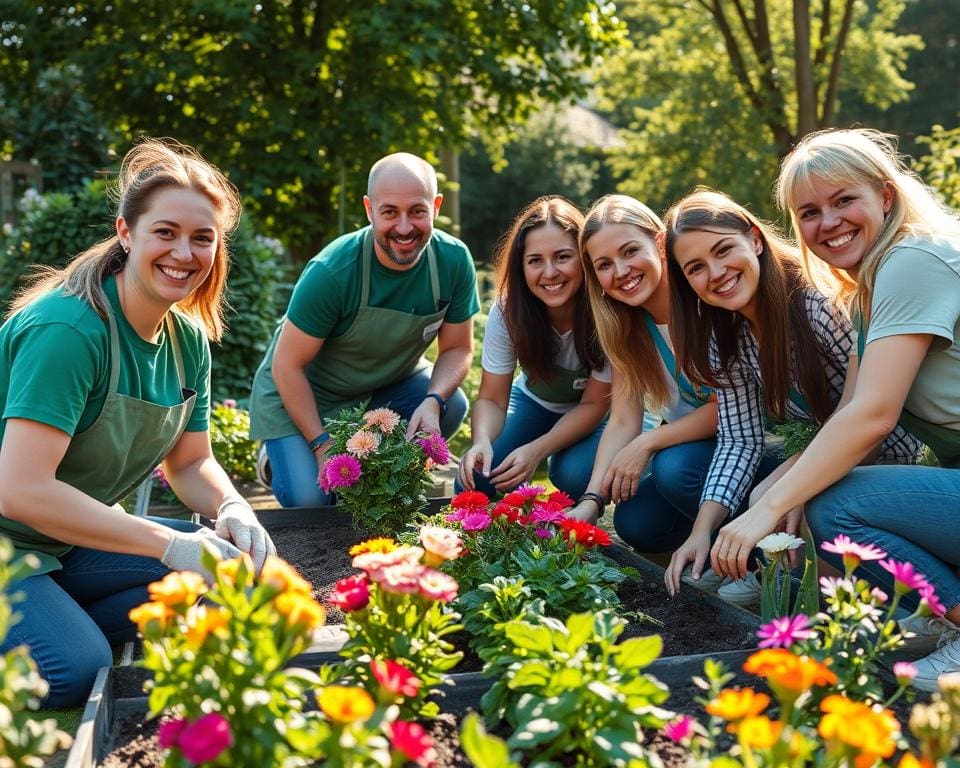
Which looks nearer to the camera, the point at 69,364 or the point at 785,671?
the point at 785,671

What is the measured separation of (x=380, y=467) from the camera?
319 cm

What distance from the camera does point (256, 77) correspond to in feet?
25.9

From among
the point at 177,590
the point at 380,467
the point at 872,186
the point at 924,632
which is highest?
the point at 872,186

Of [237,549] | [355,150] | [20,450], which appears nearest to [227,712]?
[237,549]

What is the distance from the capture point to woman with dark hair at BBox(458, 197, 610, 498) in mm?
3377

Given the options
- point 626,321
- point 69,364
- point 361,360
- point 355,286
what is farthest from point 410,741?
point 361,360

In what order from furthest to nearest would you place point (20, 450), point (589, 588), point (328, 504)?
point (328, 504) → point (589, 588) → point (20, 450)

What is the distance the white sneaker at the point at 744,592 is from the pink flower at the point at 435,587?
161 cm

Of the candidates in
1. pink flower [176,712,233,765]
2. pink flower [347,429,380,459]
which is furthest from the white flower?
pink flower [347,429,380,459]

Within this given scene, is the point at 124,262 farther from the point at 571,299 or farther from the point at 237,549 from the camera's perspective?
the point at 571,299

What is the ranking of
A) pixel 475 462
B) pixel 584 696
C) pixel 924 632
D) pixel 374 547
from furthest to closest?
pixel 475 462, pixel 924 632, pixel 374 547, pixel 584 696

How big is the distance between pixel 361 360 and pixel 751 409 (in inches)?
61.4

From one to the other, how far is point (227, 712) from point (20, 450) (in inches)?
41.8

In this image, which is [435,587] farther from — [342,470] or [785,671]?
[342,470]
